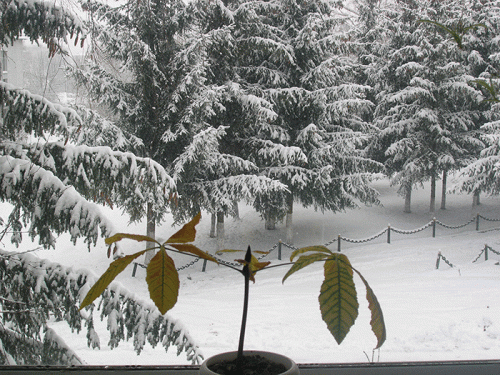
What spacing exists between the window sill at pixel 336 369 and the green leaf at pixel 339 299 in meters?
0.33

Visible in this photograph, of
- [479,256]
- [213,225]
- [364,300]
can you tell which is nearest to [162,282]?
[364,300]

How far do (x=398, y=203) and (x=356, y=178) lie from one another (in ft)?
3.07

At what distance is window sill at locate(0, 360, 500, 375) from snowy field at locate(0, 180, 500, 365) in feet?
1.28

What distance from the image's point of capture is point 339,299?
38 cm

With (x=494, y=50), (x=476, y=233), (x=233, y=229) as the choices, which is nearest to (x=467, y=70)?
(x=494, y=50)

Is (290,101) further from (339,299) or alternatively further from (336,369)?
(339,299)

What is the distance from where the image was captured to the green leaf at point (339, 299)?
1.24 feet

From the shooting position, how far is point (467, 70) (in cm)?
281

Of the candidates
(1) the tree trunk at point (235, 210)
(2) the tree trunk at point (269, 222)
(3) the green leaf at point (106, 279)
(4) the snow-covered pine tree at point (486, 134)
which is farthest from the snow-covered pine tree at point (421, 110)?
(3) the green leaf at point (106, 279)

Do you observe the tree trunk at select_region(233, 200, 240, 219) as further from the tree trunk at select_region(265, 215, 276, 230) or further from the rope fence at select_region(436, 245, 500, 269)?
the rope fence at select_region(436, 245, 500, 269)

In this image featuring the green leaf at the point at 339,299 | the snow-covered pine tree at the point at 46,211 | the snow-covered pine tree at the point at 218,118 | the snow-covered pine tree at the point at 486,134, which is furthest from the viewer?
the snow-covered pine tree at the point at 218,118

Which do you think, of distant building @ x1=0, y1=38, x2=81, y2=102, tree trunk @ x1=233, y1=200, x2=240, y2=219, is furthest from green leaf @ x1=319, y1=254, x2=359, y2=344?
tree trunk @ x1=233, y1=200, x2=240, y2=219

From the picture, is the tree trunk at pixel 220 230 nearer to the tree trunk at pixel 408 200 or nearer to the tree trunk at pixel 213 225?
the tree trunk at pixel 213 225

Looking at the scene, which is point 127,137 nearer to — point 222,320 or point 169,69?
point 169,69
